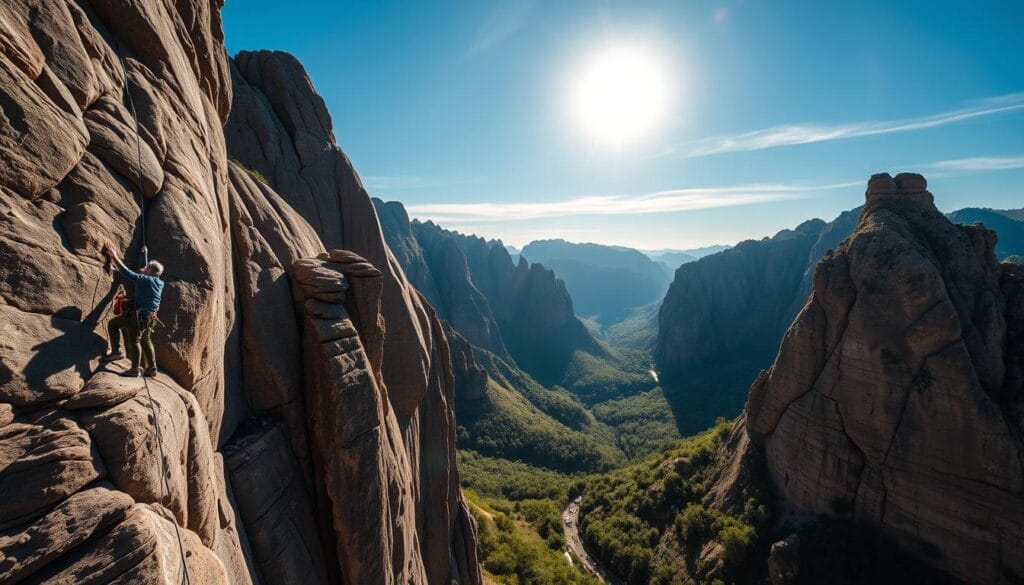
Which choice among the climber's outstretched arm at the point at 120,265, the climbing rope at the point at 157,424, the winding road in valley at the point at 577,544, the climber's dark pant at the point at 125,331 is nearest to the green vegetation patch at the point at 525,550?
the winding road in valley at the point at 577,544

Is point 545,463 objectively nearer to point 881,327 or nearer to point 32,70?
point 881,327

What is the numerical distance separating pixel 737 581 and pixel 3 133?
4887cm

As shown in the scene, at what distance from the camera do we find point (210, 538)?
9.19 meters

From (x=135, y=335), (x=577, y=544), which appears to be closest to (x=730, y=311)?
(x=577, y=544)

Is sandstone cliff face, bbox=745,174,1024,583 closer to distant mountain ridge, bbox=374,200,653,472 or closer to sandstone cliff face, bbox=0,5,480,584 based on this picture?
sandstone cliff face, bbox=0,5,480,584

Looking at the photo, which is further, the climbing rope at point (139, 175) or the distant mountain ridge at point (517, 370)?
the distant mountain ridge at point (517, 370)

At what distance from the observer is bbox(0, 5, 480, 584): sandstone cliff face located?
6395 millimetres

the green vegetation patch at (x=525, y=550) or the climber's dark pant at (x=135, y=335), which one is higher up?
the climber's dark pant at (x=135, y=335)

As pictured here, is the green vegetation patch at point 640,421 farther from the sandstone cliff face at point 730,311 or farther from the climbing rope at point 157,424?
the climbing rope at point 157,424

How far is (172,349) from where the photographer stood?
934 centimetres

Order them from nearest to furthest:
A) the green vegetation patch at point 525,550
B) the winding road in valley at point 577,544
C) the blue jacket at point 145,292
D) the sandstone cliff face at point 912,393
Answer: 1. the blue jacket at point 145,292
2. the sandstone cliff face at point 912,393
3. the green vegetation patch at point 525,550
4. the winding road in valley at point 577,544

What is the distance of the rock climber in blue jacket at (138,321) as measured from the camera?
7.92 m

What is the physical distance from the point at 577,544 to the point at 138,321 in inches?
2267

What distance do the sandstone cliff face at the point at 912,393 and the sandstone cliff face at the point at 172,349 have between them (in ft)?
117
